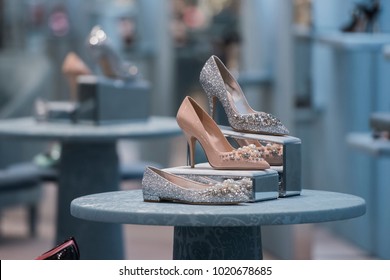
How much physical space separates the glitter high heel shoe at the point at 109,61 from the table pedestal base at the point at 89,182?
0.48 m

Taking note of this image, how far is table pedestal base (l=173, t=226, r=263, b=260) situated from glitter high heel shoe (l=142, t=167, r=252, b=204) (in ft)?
0.41

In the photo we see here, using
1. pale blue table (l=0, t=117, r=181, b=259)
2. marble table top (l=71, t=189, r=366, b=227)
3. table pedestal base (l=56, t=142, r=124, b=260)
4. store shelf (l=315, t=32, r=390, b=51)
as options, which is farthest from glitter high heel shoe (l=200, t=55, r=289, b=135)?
store shelf (l=315, t=32, r=390, b=51)

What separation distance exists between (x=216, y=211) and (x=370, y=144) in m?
2.65

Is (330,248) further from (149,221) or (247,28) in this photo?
(149,221)

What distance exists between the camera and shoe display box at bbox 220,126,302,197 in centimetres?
298

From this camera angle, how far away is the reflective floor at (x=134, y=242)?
6711mm

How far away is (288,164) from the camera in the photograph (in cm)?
301

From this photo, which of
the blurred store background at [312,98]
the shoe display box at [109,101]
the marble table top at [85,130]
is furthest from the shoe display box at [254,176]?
the shoe display box at [109,101]

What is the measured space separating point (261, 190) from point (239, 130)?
0.30m

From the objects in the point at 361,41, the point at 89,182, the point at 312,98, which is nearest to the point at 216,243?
the point at 89,182

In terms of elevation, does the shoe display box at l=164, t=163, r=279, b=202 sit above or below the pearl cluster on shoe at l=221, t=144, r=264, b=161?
below

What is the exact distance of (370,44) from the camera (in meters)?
5.99

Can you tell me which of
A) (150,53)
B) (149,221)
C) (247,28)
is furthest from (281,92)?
(149,221)

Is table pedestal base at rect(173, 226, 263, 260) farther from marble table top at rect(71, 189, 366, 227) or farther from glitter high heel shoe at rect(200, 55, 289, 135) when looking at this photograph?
glitter high heel shoe at rect(200, 55, 289, 135)
